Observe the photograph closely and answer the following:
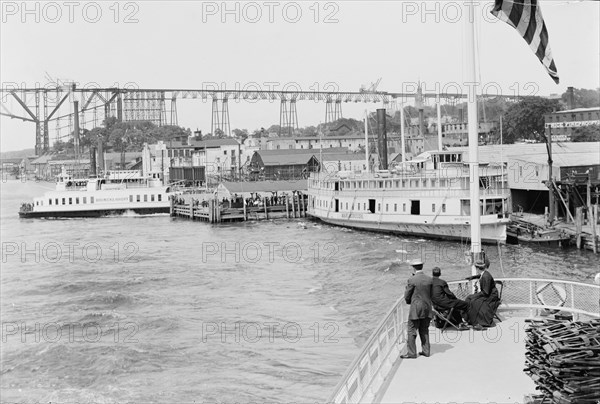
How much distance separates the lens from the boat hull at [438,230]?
43875 mm

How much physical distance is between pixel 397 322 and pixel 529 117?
87.5 meters

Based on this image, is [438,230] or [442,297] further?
[438,230]

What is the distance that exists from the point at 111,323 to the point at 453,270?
1581cm

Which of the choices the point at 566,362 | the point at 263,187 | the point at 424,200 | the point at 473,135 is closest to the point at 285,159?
the point at 263,187

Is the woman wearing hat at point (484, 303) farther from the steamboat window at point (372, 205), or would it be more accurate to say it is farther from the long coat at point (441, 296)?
the steamboat window at point (372, 205)

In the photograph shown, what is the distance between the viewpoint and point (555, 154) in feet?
181

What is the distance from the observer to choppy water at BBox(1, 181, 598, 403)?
17484 mm

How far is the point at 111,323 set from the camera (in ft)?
79.1

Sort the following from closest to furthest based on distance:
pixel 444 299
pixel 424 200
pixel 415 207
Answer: pixel 444 299 < pixel 424 200 < pixel 415 207

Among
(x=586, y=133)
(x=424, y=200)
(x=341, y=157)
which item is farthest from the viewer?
(x=341, y=157)

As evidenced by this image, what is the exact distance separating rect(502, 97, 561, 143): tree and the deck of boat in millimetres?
84733

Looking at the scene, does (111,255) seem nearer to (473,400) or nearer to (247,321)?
(247,321)

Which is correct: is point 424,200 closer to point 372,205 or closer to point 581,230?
point 372,205

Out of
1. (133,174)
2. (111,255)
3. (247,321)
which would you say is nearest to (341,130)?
(133,174)
